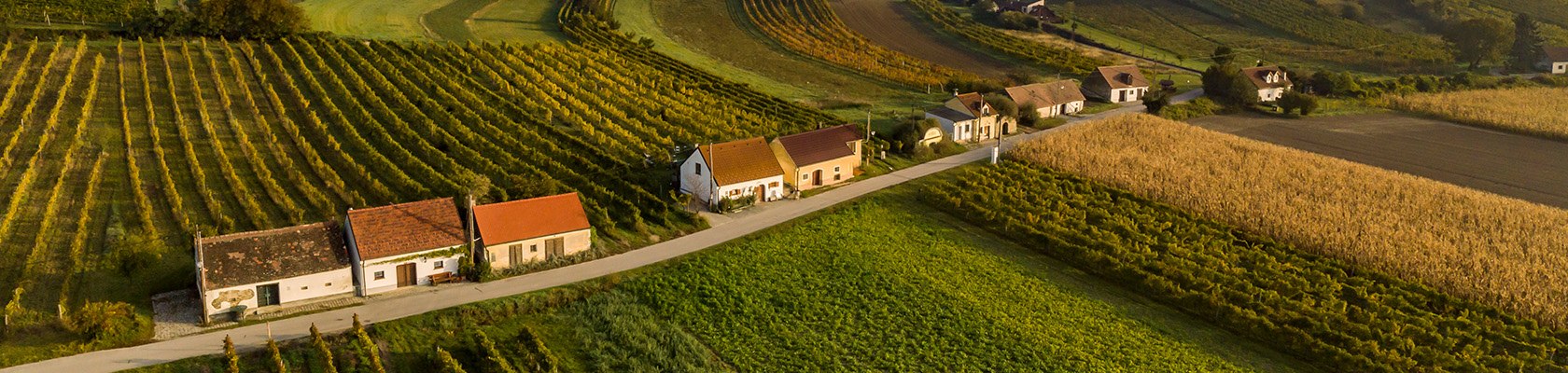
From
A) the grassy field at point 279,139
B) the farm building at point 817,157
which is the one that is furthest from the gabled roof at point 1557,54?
the farm building at point 817,157

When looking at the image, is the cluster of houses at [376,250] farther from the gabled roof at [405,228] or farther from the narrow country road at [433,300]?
the narrow country road at [433,300]

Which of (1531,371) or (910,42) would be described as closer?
(1531,371)

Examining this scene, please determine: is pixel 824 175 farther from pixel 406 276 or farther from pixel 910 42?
pixel 910 42

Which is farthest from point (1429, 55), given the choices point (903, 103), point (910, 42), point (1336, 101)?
point (903, 103)

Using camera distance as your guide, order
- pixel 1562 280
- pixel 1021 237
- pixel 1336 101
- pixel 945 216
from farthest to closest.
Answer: pixel 1336 101 → pixel 945 216 → pixel 1021 237 → pixel 1562 280

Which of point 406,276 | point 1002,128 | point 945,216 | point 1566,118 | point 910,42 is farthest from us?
point 910,42

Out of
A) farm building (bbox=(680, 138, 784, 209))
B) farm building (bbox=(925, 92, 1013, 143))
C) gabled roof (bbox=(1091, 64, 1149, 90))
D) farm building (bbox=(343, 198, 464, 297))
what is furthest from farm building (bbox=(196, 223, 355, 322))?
gabled roof (bbox=(1091, 64, 1149, 90))
